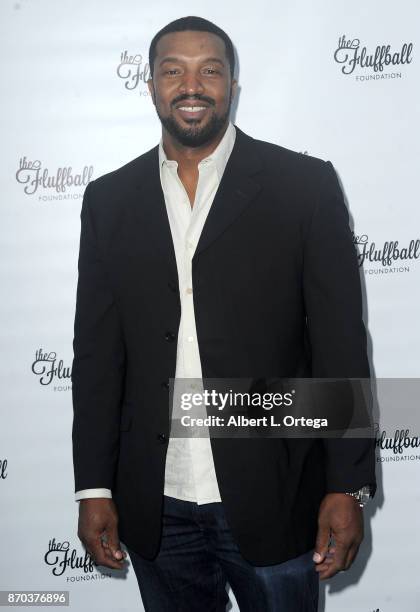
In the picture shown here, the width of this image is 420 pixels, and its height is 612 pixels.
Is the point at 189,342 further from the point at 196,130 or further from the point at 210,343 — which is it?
the point at 196,130

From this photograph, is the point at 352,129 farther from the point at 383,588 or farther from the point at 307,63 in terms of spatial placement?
the point at 383,588

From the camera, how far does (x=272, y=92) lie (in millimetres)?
3086

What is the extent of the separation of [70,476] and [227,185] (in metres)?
1.82

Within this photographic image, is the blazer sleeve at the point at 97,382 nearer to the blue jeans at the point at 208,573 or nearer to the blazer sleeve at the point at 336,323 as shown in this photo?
the blue jeans at the point at 208,573

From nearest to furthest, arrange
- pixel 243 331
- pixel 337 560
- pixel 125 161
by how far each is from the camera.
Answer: pixel 337 560
pixel 243 331
pixel 125 161

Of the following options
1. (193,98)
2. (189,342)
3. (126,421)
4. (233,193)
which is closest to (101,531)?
(126,421)

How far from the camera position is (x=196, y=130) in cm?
213

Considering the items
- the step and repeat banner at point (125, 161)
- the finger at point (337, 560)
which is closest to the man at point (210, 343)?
the finger at point (337, 560)

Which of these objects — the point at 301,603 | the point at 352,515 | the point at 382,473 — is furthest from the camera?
the point at 382,473

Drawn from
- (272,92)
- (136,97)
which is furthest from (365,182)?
(136,97)

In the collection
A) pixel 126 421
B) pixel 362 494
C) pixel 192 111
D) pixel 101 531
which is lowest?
pixel 101 531

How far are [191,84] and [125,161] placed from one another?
1.09 meters

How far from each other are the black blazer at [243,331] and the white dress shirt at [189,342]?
4 centimetres

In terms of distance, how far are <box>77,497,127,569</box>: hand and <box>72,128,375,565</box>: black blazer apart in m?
0.04
